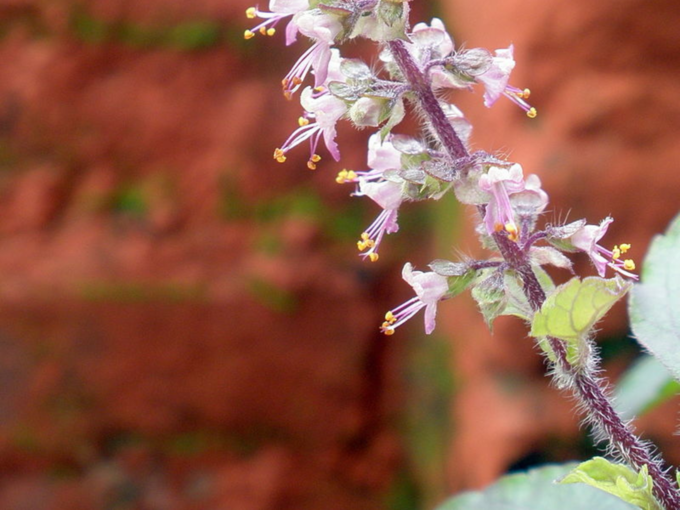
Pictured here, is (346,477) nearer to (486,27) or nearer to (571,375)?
(486,27)

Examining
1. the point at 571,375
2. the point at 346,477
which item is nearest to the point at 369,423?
the point at 346,477

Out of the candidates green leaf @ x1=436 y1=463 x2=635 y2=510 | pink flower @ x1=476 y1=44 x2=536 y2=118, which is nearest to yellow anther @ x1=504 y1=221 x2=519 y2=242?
pink flower @ x1=476 y1=44 x2=536 y2=118

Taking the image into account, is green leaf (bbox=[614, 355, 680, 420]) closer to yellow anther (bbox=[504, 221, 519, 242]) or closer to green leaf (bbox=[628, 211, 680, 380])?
green leaf (bbox=[628, 211, 680, 380])

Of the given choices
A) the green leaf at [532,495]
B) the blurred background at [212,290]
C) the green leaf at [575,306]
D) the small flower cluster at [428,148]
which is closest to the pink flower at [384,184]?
the small flower cluster at [428,148]

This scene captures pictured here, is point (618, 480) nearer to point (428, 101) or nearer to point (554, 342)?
point (554, 342)

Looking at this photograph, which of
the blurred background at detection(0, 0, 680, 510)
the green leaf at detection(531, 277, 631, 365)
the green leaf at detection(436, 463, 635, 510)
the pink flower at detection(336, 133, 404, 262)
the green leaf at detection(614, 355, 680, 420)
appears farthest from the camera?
the blurred background at detection(0, 0, 680, 510)

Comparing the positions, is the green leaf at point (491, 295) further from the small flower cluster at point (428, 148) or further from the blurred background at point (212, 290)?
the blurred background at point (212, 290)
